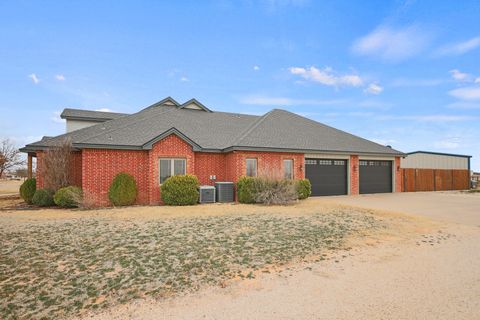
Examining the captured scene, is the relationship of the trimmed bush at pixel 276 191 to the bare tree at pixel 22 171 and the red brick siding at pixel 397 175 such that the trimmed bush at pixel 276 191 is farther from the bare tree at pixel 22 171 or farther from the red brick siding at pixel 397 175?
the bare tree at pixel 22 171

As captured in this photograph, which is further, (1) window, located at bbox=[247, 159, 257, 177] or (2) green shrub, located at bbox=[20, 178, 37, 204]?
(1) window, located at bbox=[247, 159, 257, 177]

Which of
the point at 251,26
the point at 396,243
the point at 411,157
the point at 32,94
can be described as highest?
the point at 251,26

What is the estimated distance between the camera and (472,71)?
15.8 metres

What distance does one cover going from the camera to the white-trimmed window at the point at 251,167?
15.6 m

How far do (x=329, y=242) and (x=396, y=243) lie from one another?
64.6 inches

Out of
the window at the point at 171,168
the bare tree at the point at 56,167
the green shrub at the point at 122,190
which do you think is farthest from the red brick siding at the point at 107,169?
the bare tree at the point at 56,167

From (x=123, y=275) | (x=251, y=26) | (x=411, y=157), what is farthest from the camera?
(x=411, y=157)

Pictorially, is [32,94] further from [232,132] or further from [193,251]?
[193,251]

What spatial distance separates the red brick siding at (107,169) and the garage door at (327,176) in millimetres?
9952

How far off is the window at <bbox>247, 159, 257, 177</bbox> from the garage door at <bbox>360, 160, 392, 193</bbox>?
8.64 meters

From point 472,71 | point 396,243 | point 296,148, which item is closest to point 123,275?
point 396,243

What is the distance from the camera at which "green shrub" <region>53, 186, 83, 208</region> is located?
1205cm

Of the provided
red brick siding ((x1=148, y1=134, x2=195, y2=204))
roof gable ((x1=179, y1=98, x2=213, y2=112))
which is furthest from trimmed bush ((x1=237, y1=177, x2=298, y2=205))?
roof gable ((x1=179, y1=98, x2=213, y2=112))

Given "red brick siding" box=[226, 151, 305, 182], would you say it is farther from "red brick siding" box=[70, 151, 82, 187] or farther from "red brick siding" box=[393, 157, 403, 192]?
"red brick siding" box=[393, 157, 403, 192]
